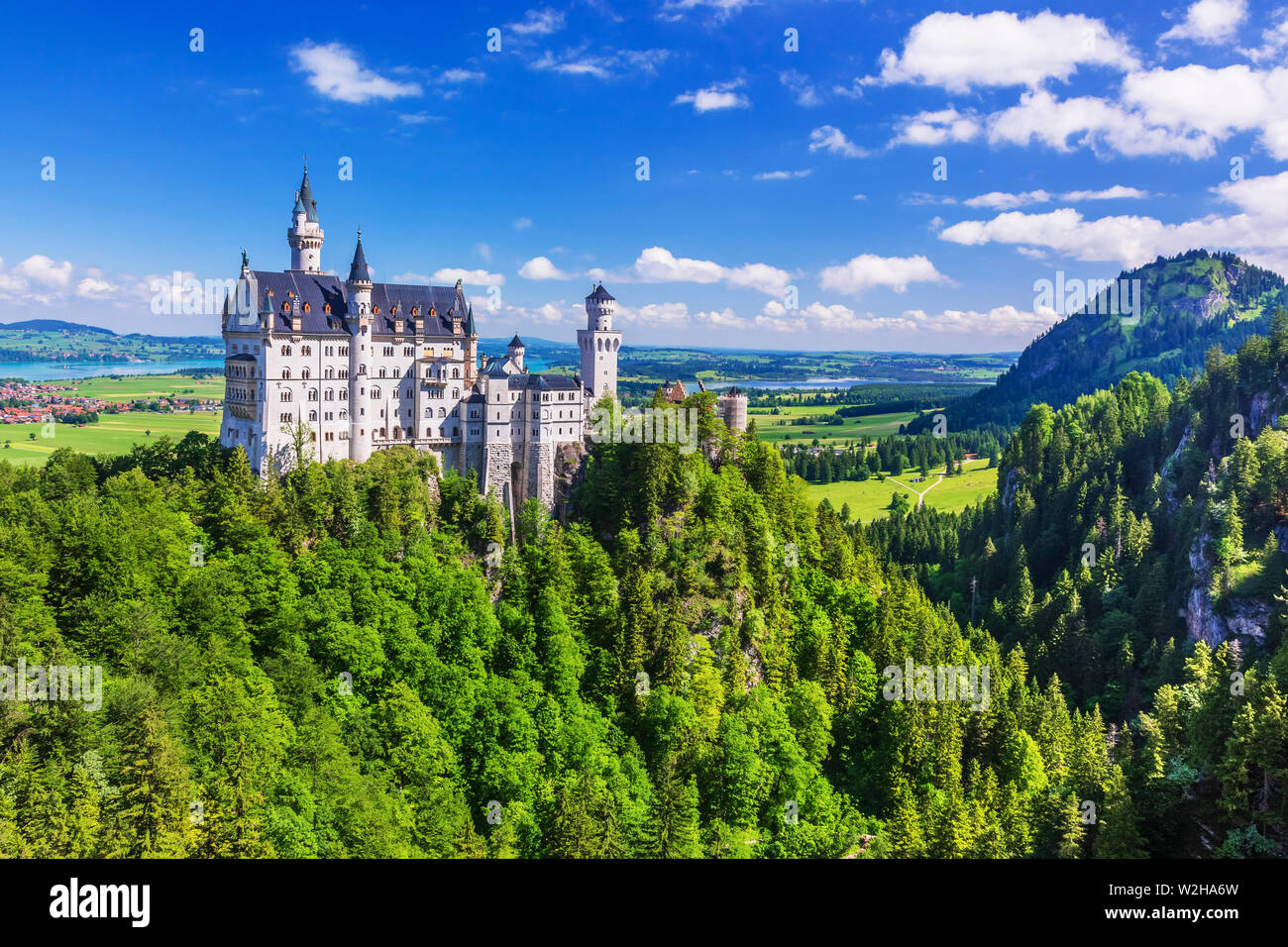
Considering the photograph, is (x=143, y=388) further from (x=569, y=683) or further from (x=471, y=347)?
(x=569, y=683)

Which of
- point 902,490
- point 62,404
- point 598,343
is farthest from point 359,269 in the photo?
point 902,490

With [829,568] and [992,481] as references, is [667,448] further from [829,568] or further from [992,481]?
[992,481]

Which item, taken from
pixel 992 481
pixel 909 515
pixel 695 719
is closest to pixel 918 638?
pixel 695 719

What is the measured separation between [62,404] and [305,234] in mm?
Result: 83031

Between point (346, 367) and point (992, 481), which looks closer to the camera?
point (346, 367)

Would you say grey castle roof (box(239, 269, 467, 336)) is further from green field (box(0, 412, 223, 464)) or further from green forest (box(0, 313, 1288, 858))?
green field (box(0, 412, 223, 464))

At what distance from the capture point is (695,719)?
64.6m

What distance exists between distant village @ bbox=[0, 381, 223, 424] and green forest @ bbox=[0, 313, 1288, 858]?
64.4 metres

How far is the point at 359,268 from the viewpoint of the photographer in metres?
75.4

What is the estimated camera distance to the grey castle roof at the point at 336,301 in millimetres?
73188

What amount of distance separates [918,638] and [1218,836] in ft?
115

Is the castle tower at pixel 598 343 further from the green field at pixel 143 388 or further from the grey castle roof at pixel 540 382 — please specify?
the green field at pixel 143 388

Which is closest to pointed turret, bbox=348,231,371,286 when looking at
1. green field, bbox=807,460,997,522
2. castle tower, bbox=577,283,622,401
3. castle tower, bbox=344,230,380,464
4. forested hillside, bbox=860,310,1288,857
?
castle tower, bbox=344,230,380,464

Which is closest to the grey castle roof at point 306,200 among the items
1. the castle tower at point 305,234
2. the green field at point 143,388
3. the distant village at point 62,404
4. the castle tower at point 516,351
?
the castle tower at point 305,234
